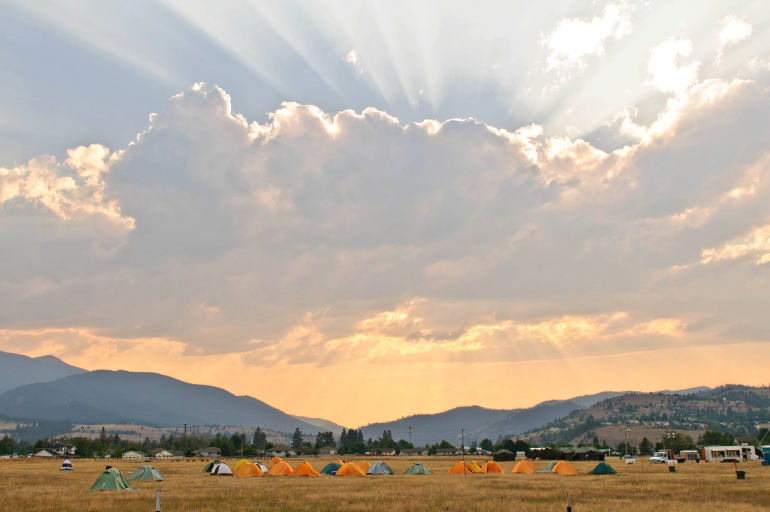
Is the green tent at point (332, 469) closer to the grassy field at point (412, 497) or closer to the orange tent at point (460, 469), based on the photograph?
the orange tent at point (460, 469)

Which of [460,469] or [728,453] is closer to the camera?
[460,469]

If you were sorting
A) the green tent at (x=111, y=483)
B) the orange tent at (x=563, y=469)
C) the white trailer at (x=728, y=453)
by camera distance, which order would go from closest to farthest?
the green tent at (x=111, y=483) < the orange tent at (x=563, y=469) < the white trailer at (x=728, y=453)

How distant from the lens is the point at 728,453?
331 ft

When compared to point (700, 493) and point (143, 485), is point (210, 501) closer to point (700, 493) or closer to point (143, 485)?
point (143, 485)

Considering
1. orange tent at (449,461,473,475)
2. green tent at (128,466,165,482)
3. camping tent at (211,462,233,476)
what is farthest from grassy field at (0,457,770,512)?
orange tent at (449,461,473,475)

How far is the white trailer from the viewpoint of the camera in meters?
99.9

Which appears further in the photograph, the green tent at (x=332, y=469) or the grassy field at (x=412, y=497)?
the green tent at (x=332, y=469)

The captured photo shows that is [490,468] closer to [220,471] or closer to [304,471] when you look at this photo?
[304,471]

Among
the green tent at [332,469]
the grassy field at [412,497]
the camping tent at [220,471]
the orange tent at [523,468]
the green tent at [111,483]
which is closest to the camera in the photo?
the grassy field at [412,497]

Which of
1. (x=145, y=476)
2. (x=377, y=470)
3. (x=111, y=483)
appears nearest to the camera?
(x=111, y=483)

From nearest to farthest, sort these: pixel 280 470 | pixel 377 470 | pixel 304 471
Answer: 1. pixel 304 471
2. pixel 377 470
3. pixel 280 470

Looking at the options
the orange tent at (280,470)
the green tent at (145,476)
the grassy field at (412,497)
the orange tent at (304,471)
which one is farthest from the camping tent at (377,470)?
the green tent at (145,476)

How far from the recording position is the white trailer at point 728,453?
9988 cm

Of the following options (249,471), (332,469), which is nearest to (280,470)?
(249,471)
